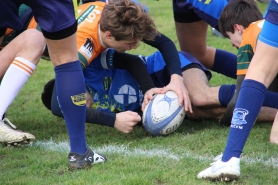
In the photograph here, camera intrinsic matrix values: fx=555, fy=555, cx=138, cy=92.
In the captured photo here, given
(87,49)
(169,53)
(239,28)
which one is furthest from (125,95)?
(239,28)

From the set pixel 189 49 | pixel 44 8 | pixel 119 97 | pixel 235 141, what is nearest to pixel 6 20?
pixel 44 8

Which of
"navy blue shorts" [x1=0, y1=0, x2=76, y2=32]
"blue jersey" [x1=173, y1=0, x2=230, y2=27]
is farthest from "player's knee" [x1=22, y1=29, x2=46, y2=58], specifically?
"blue jersey" [x1=173, y1=0, x2=230, y2=27]

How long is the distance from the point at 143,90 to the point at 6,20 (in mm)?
1353

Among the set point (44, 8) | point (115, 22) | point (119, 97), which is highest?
point (44, 8)

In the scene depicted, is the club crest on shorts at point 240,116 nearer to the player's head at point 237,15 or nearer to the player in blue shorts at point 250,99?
the player in blue shorts at point 250,99

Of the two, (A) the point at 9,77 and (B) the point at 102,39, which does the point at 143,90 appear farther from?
(A) the point at 9,77

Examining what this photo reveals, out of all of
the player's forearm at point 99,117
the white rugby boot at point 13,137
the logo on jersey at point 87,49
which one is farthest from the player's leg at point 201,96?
the white rugby boot at point 13,137

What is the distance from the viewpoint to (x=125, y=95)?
16.3 ft

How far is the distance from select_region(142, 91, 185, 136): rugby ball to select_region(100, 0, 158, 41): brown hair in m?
0.55

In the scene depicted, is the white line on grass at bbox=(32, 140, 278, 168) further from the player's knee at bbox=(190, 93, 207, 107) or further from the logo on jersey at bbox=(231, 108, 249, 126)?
the player's knee at bbox=(190, 93, 207, 107)

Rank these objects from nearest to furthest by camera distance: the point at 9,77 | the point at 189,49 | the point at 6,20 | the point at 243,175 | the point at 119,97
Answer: the point at 243,175, the point at 6,20, the point at 9,77, the point at 119,97, the point at 189,49

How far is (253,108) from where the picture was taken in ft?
A: 10.6

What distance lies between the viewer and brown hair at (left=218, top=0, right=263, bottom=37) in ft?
14.9

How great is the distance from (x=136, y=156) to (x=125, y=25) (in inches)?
43.1
